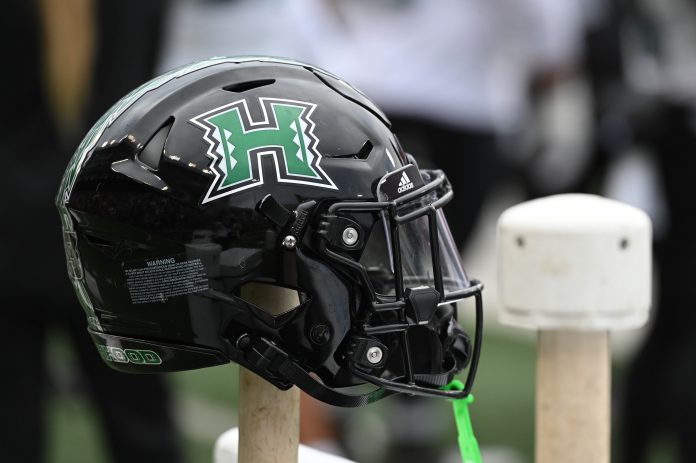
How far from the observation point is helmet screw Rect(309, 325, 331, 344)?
189cm

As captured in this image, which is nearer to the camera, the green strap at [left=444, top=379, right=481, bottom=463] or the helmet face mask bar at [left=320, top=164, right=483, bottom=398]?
the helmet face mask bar at [left=320, top=164, right=483, bottom=398]

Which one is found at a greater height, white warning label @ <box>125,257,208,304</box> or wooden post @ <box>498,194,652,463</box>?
white warning label @ <box>125,257,208,304</box>

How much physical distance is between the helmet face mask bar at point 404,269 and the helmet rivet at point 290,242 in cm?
4

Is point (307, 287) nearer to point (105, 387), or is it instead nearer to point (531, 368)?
point (105, 387)

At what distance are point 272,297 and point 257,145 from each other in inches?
8.7

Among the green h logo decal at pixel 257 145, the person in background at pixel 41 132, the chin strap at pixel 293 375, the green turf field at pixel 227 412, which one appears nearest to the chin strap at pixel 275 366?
the chin strap at pixel 293 375

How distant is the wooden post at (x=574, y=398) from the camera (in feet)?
6.64

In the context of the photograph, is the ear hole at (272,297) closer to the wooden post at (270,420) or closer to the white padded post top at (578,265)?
the wooden post at (270,420)

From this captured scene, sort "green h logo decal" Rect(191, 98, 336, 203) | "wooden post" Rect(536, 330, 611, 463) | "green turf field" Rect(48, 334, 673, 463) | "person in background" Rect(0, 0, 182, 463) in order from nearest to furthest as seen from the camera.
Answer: "green h logo decal" Rect(191, 98, 336, 203) < "wooden post" Rect(536, 330, 611, 463) < "person in background" Rect(0, 0, 182, 463) < "green turf field" Rect(48, 334, 673, 463)

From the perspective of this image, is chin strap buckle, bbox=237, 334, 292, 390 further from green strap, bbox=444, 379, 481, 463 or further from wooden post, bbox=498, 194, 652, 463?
wooden post, bbox=498, 194, 652, 463

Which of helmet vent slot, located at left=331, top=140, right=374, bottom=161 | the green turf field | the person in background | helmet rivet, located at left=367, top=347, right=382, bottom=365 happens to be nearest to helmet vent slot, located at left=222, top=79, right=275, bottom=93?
helmet vent slot, located at left=331, top=140, right=374, bottom=161

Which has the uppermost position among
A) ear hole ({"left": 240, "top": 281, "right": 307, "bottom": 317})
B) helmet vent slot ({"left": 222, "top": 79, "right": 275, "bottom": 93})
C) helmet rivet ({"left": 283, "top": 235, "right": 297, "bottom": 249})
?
helmet vent slot ({"left": 222, "top": 79, "right": 275, "bottom": 93})

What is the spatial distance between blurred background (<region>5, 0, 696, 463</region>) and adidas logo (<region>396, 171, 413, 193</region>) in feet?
4.53

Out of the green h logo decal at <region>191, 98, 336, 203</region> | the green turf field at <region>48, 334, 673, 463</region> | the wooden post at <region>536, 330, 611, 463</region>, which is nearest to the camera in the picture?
the green h logo decal at <region>191, 98, 336, 203</region>
